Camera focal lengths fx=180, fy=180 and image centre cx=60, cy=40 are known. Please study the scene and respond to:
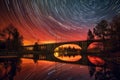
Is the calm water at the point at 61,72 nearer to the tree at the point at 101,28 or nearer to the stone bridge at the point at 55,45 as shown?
the tree at the point at 101,28

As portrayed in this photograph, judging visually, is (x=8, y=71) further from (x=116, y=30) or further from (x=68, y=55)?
(x=68, y=55)

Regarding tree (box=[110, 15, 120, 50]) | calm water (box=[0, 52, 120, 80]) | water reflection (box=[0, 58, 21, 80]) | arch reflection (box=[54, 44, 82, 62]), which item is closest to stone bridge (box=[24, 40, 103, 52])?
arch reflection (box=[54, 44, 82, 62])

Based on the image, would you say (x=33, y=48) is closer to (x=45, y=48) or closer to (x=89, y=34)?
(x=45, y=48)

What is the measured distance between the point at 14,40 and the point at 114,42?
5524 cm

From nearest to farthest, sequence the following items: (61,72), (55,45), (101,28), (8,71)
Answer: (61,72) < (8,71) < (101,28) < (55,45)

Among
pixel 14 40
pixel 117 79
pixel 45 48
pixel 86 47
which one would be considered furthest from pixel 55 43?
pixel 117 79

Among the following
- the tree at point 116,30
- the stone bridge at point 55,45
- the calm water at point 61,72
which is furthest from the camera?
the stone bridge at point 55,45

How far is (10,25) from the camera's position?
8775cm

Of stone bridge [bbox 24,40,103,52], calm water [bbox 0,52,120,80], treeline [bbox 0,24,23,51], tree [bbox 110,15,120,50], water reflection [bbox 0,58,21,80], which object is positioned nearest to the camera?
calm water [bbox 0,52,120,80]

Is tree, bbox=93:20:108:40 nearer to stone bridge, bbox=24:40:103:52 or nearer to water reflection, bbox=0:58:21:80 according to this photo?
stone bridge, bbox=24:40:103:52

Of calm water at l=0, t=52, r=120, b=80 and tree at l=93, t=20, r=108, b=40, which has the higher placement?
tree at l=93, t=20, r=108, b=40

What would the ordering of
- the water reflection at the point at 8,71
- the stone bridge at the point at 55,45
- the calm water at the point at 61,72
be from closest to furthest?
the calm water at the point at 61,72 → the water reflection at the point at 8,71 → the stone bridge at the point at 55,45

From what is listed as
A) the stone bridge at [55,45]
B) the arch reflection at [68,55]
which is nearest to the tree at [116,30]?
the arch reflection at [68,55]

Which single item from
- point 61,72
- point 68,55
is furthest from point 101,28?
point 61,72
